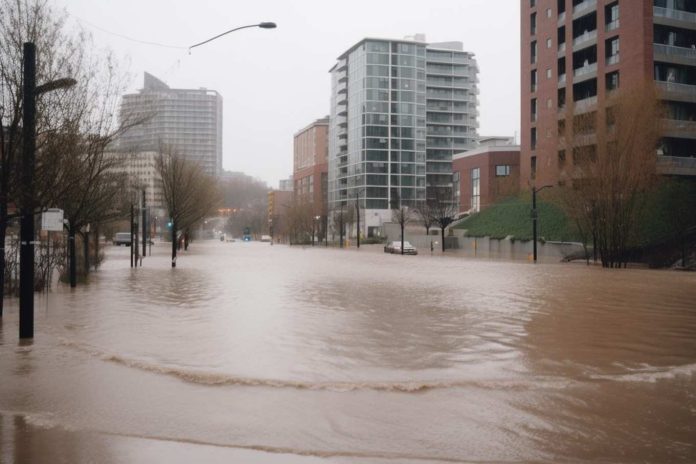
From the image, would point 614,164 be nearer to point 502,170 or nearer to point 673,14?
point 673,14

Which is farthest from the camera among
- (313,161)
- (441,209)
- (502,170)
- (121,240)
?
(313,161)

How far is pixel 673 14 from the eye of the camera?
51.6 m

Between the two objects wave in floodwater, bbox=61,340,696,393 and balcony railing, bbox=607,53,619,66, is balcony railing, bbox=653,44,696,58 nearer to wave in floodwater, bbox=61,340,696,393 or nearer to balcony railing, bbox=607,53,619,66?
balcony railing, bbox=607,53,619,66

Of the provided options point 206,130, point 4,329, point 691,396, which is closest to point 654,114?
point 691,396

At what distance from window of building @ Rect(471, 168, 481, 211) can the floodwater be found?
74.5m

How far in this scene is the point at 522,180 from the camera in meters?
65.4

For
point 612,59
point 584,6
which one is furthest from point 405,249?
point 584,6

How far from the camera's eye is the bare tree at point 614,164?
35250 millimetres

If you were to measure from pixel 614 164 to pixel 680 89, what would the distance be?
72.1 ft

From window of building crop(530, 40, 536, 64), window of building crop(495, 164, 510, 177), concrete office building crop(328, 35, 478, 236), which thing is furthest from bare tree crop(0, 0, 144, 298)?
concrete office building crop(328, 35, 478, 236)

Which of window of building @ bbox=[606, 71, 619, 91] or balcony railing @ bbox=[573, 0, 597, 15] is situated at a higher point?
balcony railing @ bbox=[573, 0, 597, 15]

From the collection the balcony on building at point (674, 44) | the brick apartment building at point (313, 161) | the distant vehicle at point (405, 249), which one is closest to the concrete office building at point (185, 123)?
the distant vehicle at point (405, 249)

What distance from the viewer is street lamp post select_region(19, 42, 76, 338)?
9.82 metres

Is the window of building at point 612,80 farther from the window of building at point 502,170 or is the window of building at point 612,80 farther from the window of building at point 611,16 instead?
the window of building at point 502,170
